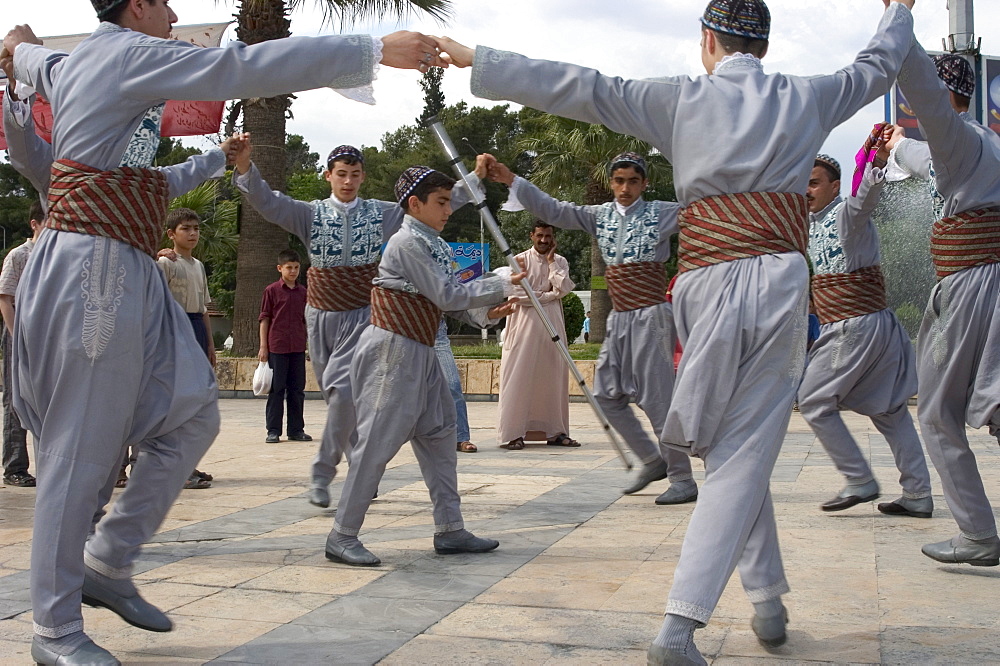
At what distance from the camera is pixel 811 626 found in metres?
3.56

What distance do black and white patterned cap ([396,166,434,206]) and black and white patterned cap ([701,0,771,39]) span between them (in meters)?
1.87

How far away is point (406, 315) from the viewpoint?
4.83 metres

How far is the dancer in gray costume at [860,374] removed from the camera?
5695 mm

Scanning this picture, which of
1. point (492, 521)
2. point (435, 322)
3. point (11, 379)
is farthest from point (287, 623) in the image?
point (492, 521)

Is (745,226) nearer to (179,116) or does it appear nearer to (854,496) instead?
(854,496)

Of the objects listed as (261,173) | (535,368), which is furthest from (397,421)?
(261,173)

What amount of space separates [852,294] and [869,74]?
2.49 m

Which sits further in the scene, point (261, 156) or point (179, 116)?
point (261, 156)

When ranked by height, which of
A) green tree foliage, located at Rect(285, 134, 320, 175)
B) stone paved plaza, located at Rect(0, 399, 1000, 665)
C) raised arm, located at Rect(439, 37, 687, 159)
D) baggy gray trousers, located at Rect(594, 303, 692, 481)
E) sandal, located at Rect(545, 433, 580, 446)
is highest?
green tree foliage, located at Rect(285, 134, 320, 175)

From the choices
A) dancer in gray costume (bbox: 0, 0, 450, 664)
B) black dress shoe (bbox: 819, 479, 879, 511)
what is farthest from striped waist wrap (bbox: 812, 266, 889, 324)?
dancer in gray costume (bbox: 0, 0, 450, 664)

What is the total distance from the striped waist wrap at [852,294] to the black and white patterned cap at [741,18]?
8.85 ft

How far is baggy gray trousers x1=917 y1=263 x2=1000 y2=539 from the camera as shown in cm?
429

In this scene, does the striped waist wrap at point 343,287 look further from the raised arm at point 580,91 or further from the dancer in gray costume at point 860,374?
the raised arm at point 580,91

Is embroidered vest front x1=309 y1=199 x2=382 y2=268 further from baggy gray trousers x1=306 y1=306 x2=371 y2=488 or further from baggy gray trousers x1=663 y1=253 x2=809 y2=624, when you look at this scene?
baggy gray trousers x1=663 y1=253 x2=809 y2=624
